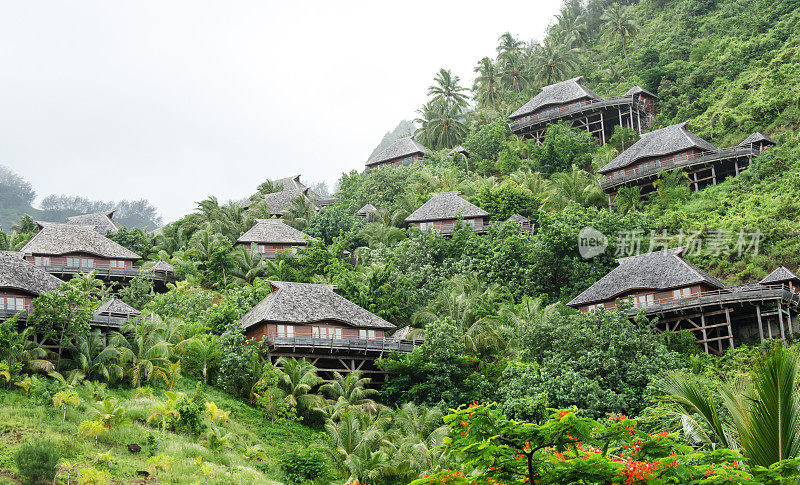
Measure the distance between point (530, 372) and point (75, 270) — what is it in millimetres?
37204

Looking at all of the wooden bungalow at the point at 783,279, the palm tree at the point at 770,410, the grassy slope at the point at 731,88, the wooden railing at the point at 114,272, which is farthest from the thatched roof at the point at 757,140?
the palm tree at the point at 770,410

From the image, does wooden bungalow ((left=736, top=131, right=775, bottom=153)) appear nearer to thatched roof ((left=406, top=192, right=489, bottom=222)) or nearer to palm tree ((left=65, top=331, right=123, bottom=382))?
thatched roof ((left=406, top=192, right=489, bottom=222))

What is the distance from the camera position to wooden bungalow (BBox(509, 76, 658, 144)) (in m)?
72.2

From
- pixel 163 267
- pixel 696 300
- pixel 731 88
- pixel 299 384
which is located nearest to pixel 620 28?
pixel 731 88

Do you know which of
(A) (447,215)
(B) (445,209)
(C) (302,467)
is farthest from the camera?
(B) (445,209)

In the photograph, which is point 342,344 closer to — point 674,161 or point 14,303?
point 14,303

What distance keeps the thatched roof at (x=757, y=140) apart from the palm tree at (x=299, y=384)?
36.7m

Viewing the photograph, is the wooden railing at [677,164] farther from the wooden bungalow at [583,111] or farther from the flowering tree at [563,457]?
the flowering tree at [563,457]

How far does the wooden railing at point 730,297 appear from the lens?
135 ft

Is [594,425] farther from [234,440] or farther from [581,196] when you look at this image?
[581,196]

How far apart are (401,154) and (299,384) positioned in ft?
153

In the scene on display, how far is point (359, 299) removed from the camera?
5078 cm

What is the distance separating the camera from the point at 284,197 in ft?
264

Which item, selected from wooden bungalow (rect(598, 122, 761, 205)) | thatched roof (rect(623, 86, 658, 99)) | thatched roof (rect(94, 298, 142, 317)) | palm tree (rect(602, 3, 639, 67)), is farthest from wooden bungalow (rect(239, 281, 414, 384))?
palm tree (rect(602, 3, 639, 67))
